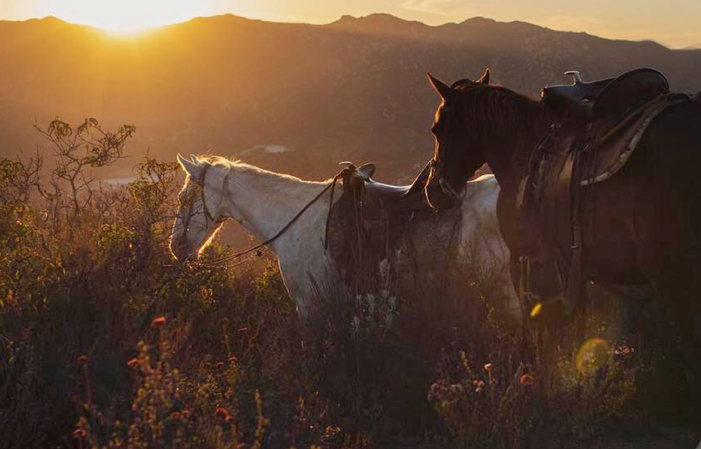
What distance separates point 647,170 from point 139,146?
46.9 m

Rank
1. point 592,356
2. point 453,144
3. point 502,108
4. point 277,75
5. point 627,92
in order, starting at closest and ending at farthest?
1. point 627,92
2. point 592,356
3. point 502,108
4. point 453,144
5. point 277,75

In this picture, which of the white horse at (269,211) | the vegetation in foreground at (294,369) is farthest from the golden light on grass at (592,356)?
the white horse at (269,211)

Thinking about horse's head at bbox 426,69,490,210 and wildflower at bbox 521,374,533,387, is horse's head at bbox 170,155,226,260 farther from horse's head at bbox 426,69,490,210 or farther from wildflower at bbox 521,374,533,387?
wildflower at bbox 521,374,533,387

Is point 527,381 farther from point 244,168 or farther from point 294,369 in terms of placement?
point 244,168

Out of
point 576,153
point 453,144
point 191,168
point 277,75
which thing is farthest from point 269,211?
point 277,75

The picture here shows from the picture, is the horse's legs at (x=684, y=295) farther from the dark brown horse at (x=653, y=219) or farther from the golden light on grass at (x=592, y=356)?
the golden light on grass at (x=592, y=356)

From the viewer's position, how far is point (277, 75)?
57.2 metres

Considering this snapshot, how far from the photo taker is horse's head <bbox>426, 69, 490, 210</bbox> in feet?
16.5

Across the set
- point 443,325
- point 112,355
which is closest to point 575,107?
point 443,325

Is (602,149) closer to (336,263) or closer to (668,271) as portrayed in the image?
(668,271)

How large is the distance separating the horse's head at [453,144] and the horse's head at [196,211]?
7.75 feet

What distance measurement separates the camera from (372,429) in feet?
13.8

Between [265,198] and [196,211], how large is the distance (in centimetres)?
67

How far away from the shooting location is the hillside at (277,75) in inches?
1850
